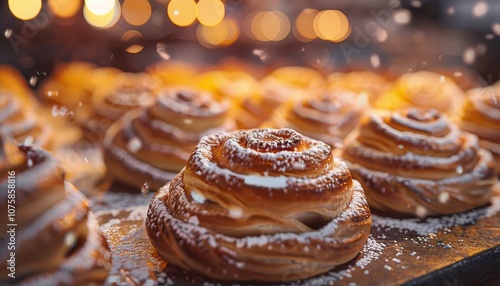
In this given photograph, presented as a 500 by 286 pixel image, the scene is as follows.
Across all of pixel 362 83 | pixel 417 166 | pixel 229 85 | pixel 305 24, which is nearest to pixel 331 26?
pixel 305 24

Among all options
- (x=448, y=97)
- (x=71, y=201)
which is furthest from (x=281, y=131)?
(x=448, y=97)

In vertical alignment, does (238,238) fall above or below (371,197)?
above

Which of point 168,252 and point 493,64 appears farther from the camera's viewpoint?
point 493,64

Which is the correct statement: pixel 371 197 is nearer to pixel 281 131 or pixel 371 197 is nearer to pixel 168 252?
pixel 281 131

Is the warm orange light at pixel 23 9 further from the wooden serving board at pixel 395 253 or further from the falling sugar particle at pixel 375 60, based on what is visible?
the falling sugar particle at pixel 375 60

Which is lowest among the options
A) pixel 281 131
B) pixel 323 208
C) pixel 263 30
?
pixel 263 30

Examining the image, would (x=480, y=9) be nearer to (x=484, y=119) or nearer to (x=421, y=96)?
(x=421, y=96)

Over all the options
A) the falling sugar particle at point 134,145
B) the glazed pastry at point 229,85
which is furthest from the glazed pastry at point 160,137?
the glazed pastry at point 229,85
